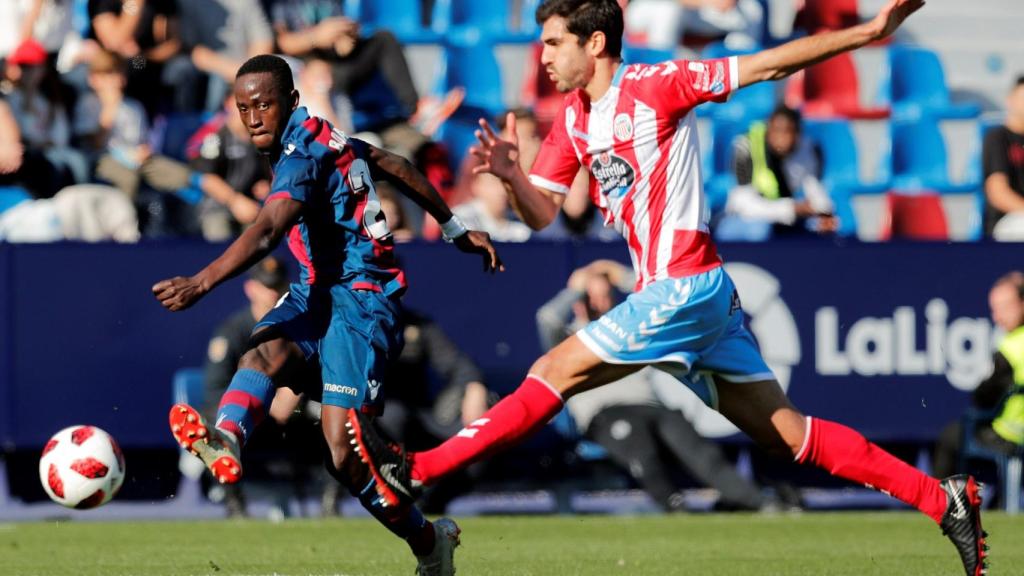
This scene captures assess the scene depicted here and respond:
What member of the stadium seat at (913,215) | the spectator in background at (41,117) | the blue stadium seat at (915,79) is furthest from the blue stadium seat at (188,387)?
the blue stadium seat at (915,79)

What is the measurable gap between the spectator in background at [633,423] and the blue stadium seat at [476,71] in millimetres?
3402

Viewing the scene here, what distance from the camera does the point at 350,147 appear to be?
6461 mm

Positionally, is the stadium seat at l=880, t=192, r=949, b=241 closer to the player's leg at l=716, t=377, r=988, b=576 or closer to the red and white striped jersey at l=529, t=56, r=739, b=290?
the player's leg at l=716, t=377, r=988, b=576

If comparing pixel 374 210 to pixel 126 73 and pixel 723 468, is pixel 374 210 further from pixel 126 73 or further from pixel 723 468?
pixel 126 73

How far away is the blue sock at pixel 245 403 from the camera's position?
609 cm

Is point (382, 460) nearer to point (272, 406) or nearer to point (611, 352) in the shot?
point (611, 352)

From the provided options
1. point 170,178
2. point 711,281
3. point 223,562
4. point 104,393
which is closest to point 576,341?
point 711,281

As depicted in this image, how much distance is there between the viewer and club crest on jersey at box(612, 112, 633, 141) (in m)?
6.18

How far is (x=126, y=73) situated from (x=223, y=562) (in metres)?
6.04

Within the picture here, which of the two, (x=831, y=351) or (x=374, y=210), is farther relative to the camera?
(x=831, y=351)

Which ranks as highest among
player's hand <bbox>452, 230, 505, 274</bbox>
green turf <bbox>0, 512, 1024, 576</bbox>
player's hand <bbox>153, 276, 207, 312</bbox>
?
player's hand <bbox>153, 276, 207, 312</bbox>

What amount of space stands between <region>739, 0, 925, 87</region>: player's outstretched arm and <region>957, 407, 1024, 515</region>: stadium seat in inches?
226

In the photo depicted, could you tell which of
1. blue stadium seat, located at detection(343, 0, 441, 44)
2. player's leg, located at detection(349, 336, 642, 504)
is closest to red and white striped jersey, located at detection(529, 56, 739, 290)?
player's leg, located at detection(349, 336, 642, 504)

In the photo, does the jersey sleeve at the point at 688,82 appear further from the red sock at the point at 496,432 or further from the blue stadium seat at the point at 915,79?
the blue stadium seat at the point at 915,79
